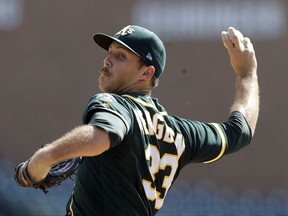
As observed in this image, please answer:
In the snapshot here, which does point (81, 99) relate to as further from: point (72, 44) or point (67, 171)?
point (67, 171)

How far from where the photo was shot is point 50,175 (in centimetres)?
276

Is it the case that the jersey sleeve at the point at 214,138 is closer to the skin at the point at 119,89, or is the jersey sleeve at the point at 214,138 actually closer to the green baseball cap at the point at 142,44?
the skin at the point at 119,89

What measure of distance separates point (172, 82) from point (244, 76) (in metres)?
4.49

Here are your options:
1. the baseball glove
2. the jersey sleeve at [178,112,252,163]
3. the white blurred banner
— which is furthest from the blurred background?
the baseball glove

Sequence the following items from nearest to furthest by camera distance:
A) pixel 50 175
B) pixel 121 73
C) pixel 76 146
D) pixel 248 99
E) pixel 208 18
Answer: pixel 76 146
pixel 50 175
pixel 121 73
pixel 248 99
pixel 208 18

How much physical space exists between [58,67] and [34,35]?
1.75ft

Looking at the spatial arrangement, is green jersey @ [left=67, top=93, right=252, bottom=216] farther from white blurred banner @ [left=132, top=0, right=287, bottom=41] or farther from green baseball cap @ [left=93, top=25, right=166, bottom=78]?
white blurred banner @ [left=132, top=0, right=287, bottom=41]

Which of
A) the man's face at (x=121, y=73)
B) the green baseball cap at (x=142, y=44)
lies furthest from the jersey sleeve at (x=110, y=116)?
the green baseball cap at (x=142, y=44)

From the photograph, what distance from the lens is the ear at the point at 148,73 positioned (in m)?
3.06

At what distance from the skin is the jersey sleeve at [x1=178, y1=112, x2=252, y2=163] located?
0.09 m

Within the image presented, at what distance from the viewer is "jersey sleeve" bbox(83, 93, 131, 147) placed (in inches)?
97.0

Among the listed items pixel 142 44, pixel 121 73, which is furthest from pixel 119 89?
pixel 142 44

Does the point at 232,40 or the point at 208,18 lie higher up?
the point at 232,40

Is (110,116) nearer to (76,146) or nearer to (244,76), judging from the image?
(76,146)
